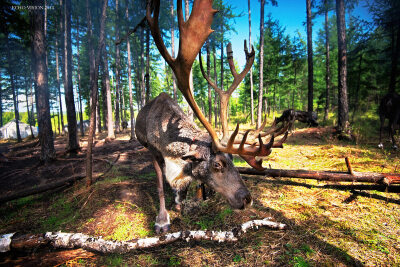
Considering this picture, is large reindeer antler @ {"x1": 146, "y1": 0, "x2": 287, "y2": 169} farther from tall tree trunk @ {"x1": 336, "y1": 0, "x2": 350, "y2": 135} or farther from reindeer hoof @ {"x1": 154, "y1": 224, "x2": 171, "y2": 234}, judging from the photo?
tall tree trunk @ {"x1": 336, "y1": 0, "x2": 350, "y2": 135}

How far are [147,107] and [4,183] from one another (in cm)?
592

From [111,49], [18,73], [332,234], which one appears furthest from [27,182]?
[18,73]

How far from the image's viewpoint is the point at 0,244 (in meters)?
2.41

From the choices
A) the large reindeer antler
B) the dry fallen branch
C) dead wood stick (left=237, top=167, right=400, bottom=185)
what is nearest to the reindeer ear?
the large reindeer antler

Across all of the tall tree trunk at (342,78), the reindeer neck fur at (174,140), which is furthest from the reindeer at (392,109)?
the reindeer neck fur at (174,140)

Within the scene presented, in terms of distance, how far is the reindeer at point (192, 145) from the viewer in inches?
94.6

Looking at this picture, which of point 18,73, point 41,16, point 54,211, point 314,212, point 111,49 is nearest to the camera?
point 314,212

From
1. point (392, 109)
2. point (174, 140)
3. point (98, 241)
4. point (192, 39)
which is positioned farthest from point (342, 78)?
point (98, 241)

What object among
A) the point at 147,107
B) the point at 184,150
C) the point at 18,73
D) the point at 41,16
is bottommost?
the point at 184,150

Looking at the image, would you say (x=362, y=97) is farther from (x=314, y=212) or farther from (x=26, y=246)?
(x=26, y=246)

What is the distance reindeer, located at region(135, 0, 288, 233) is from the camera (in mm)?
2402

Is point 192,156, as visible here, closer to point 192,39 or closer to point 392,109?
point 192,39

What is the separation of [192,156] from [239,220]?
5.13ft

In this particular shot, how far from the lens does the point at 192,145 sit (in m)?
3.00
